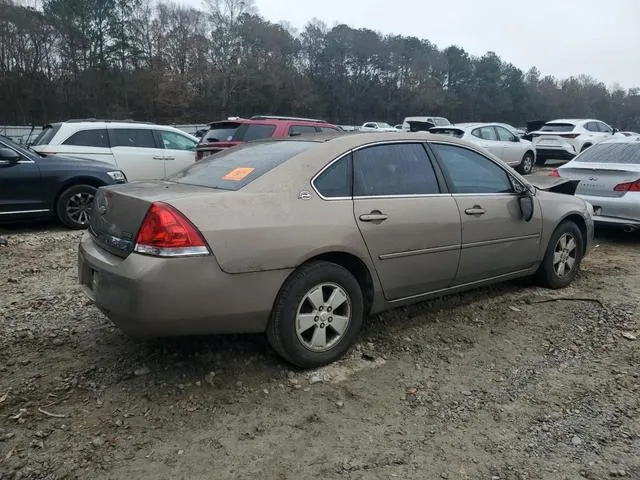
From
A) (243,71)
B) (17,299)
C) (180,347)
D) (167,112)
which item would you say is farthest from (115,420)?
(243,71)

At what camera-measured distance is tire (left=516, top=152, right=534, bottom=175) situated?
1609 cm

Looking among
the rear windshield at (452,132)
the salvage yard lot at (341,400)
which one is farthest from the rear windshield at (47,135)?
the rear windshield at (452,132)

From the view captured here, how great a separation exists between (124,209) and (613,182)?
20.4ft

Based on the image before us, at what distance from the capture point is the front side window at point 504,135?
50.7ft

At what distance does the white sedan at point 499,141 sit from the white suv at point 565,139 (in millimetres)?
1528

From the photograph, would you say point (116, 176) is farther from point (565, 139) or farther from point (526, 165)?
point (565, 139)

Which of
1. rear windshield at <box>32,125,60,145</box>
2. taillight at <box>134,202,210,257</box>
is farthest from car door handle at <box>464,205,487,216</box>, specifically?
rear windshield at <box>32,125,60,145</box>

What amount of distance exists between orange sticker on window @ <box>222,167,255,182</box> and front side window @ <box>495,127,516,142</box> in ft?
43.6

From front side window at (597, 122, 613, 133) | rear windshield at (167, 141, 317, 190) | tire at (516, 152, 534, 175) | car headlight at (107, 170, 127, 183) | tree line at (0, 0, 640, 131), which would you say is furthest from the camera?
tree line at (0, 0, 640, 131)

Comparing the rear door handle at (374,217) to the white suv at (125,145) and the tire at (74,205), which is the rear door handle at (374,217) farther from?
the white suv at (125,145)

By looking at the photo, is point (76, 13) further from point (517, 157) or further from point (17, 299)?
point (17, 299)

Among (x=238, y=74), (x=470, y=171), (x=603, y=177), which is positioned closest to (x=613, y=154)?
(x=603, y=177)

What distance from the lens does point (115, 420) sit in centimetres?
287

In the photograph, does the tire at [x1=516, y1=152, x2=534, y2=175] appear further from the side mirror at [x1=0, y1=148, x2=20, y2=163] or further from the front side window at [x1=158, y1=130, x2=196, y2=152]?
the side mirror at [x1=0, y1=148, x2=20, y2=163]
